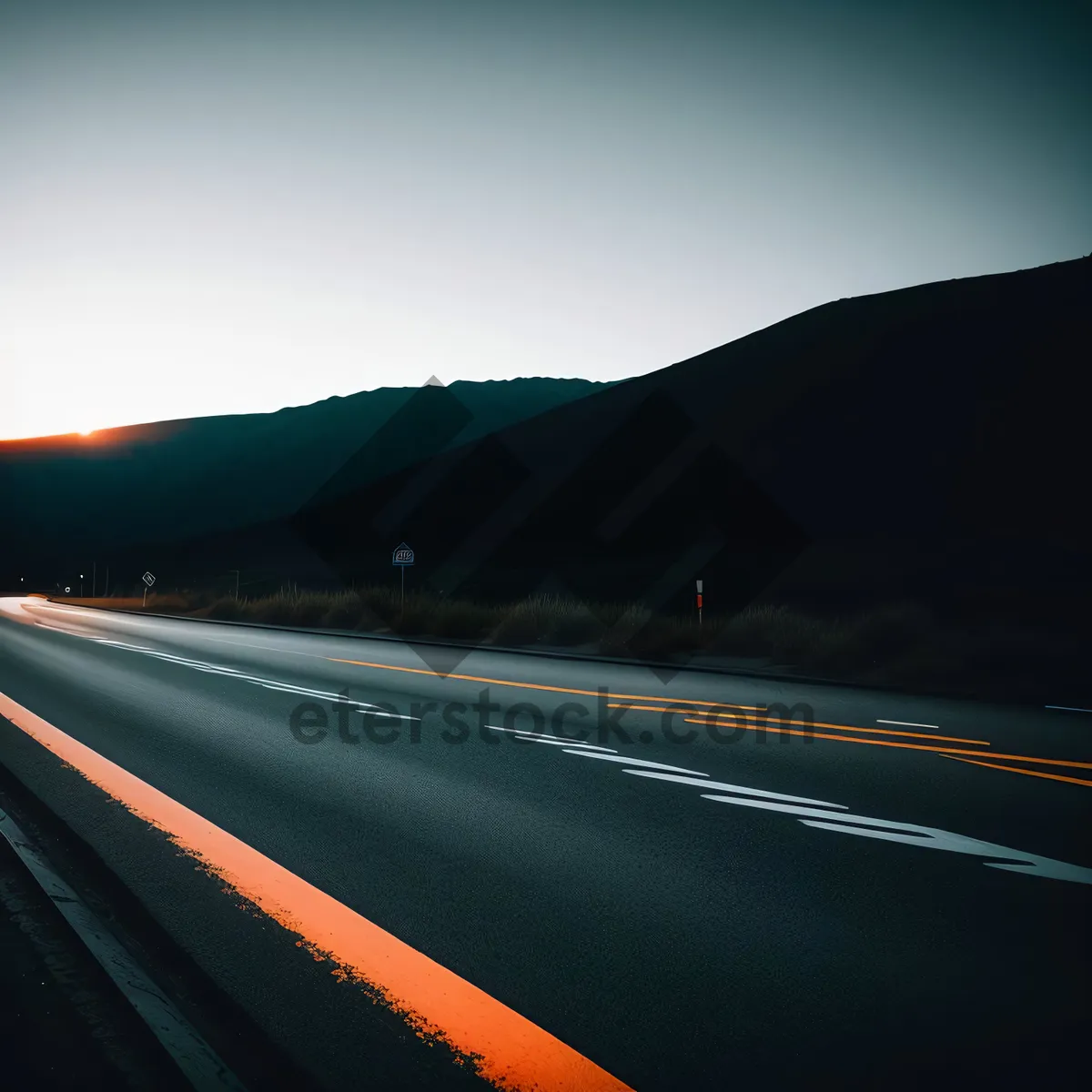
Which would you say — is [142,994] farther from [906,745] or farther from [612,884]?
[906,745]

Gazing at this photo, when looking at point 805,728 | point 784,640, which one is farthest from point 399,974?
point 784,640

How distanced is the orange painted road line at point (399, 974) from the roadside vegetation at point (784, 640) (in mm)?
10305

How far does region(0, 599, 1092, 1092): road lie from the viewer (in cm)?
257

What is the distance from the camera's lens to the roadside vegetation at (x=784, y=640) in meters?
12.6

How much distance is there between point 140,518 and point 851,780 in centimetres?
15736

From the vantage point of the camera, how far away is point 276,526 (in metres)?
99.9

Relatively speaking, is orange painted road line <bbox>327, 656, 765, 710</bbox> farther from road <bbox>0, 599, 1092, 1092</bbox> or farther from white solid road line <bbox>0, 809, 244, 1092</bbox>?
white solid road line <bbox>0, 809, 244, 1092</bbox>

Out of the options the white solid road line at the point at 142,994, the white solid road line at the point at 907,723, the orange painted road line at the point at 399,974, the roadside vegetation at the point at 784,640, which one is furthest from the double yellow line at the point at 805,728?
the white solid road line at the point at 142,994

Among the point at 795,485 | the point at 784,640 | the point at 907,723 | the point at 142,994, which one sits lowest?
the point at 907,723

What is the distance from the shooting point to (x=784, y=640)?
15.7 m

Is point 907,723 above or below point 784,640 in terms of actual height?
below

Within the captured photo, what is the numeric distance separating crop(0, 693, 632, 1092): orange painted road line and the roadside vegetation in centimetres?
1030

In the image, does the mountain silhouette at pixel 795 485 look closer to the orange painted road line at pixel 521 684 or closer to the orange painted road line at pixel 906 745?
the orange painted road line at pixel 521 684

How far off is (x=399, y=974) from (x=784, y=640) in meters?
13.8
